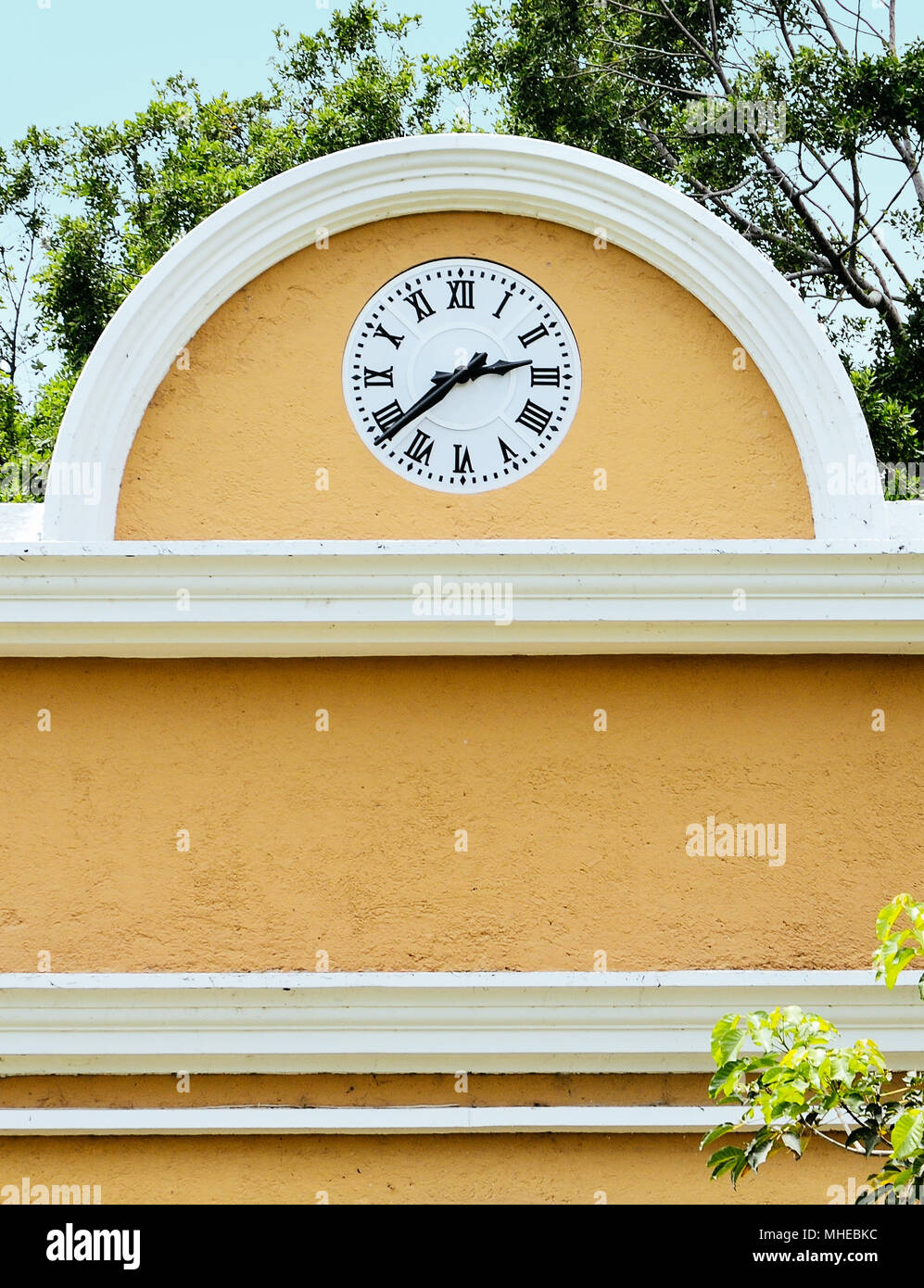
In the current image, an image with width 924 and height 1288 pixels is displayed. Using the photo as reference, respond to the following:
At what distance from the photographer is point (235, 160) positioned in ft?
54.6

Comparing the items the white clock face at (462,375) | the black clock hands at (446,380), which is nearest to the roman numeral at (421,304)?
the white clock face at (462,375)

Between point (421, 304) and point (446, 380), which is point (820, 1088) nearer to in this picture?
point (446, 380)

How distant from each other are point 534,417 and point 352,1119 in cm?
300

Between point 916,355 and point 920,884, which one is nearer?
point 920,884

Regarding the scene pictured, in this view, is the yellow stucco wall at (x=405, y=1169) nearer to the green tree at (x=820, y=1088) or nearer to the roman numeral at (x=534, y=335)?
the green tree at (x=820, y=1088)

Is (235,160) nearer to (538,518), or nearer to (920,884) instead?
(538,518)

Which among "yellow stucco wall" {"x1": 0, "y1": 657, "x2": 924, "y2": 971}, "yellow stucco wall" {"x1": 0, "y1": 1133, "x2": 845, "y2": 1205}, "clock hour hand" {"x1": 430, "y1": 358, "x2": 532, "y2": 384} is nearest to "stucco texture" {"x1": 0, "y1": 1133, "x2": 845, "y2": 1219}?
"yellow stucco wall" {"x1": 0, "y1": 1133, "x2": 845, "y2": 1205}

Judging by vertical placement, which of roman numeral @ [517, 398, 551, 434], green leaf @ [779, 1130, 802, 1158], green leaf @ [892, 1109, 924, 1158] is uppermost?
roman numeral @ [517, 398, 551, 434]

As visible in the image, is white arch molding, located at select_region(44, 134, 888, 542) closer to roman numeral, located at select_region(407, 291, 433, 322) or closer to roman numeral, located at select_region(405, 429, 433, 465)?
roman numeral, located at select_region(407, 291, 433, 322)

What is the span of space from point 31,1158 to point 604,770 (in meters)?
2.69

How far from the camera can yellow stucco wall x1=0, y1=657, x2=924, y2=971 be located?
571 centimetres

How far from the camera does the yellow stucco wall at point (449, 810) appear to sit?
18.7 feet

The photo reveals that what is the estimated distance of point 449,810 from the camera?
582 centimetres

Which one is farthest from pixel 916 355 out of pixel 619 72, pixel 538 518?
pixel 538 518
